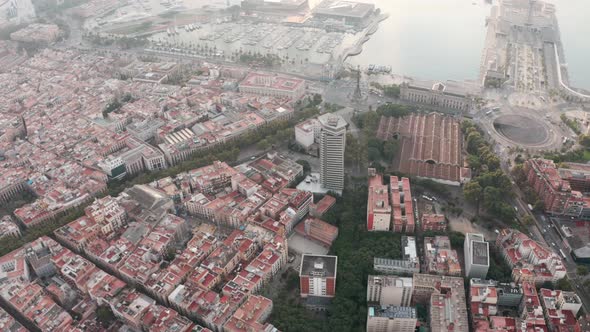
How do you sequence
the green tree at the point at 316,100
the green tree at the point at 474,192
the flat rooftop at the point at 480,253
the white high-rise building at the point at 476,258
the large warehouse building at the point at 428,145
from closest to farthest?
the white high-rise building at the point at 476,258, the flat rooftop at the point at 480,253, the green tree at the point at 474,192, the large warehouse building at the point at 428,145, the green tree at the point at 316,100

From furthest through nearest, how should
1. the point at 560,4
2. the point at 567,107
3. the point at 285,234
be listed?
the point at 560,4 → the point at 567,107 → the point at 285,234

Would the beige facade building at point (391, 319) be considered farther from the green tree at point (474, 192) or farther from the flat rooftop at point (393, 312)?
the green tree at point (474, 192)

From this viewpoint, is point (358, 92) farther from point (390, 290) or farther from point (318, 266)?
point (390, 290)

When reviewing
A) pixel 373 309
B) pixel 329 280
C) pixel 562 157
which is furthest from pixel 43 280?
pixel 562 157

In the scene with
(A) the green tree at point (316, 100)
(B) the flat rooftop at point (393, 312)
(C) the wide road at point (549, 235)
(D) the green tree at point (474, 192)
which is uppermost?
(A) the green tree at point (316, 100)

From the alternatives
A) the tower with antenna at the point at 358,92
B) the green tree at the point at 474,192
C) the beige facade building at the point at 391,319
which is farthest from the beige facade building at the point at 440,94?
the beige facade building at the point at 391,319

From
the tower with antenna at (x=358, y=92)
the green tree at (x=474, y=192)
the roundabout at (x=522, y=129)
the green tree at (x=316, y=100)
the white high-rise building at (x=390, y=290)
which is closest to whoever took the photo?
the white high-rise building at (x=390, y=290)

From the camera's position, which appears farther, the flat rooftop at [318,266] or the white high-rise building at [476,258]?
the white high-rise building at [476,258]

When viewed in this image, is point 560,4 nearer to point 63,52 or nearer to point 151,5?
point 151,5
